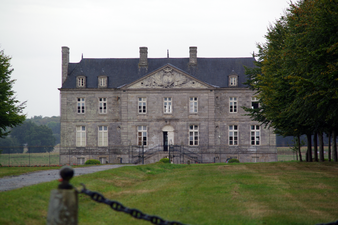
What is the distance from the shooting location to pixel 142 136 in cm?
4812

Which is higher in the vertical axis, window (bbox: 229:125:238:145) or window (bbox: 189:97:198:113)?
window (bbox: 189:97:198:113)

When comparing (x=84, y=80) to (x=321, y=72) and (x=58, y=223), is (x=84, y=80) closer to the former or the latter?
Result: (x=321, y=72)

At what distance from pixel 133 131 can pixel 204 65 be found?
12.5m

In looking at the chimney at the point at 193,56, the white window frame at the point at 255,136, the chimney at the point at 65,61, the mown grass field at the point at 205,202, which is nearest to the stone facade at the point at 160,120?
the white window frame at the point at 255,136

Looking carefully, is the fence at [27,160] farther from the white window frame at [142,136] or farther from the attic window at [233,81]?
the attic window at [233,81]

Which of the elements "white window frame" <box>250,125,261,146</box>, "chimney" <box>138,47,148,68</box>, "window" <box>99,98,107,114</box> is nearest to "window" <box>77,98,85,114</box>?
"window" <box>99,98,107,114</box>

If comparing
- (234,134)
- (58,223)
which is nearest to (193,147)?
(234,134)

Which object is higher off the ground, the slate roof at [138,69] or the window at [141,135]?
the slate roof at [138,69]

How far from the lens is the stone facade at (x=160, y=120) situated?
4781 cm

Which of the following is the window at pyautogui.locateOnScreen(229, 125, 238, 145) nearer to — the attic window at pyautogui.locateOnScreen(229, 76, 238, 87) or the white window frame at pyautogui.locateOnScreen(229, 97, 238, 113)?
the white window frame at pyautogui.locateOnScreen(229, 97, 238, 113)

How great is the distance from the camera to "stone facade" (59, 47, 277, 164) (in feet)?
157

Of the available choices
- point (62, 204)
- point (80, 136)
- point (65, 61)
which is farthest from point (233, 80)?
point (62, 204)

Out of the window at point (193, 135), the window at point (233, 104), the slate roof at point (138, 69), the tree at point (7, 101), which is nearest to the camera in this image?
the tree at point (7, 101)

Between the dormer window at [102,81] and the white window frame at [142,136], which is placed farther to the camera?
the dormer window at [102,81]
